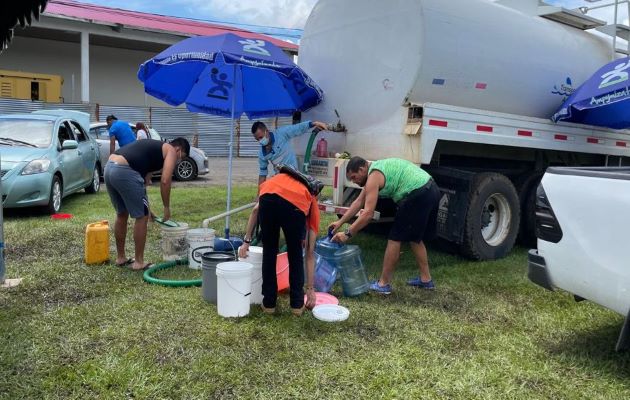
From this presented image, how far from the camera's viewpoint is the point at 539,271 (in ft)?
11.9

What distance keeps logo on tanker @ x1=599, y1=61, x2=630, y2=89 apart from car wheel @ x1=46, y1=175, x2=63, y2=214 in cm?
771

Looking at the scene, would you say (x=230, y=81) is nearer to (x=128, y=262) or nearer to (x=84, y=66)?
(x=128, y=262)

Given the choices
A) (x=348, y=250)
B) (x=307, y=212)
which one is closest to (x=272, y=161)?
(x=348, y=250)

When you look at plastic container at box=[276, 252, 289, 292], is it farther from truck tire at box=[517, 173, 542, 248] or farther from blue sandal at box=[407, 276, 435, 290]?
truck tire at box=[517, 173, 542, 248]

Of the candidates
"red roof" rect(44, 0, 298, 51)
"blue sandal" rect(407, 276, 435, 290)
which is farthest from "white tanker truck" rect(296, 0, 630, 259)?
"red roof" rect(44, 0, 298, 51)

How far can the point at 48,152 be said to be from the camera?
322 inches

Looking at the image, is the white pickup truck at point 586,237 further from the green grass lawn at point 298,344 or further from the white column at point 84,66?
the white column at point 84,66

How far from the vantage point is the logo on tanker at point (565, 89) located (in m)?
6.85

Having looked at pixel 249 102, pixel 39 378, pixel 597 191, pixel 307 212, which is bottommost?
pixel 39 378

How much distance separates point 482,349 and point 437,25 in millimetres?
3408

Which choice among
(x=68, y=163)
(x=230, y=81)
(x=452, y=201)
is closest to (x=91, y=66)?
(x=68, y=163)

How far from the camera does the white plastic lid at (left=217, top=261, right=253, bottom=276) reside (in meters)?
4.12

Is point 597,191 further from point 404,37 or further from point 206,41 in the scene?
point 206,41

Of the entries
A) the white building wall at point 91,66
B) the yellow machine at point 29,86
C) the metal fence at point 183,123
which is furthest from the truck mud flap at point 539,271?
the white building wall at point 91,66
